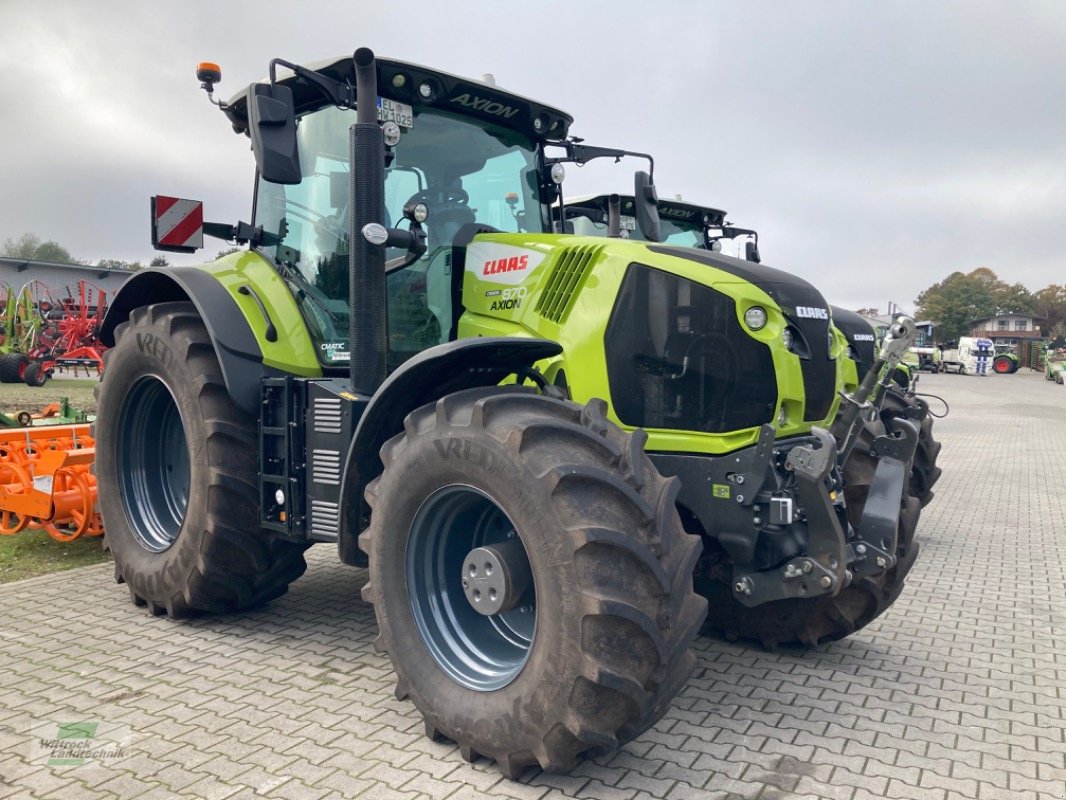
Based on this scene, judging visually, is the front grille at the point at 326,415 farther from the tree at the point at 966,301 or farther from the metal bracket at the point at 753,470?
the tree at the point at 966,301

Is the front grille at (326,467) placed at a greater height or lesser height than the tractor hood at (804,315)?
lesser

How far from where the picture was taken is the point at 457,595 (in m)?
3.59

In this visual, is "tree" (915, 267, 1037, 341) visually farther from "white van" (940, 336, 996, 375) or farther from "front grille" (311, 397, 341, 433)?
"front grille" (311, 397, 341, 433)

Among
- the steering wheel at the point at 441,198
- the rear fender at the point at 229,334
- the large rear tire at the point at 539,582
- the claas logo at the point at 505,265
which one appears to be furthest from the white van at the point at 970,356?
the large rear tire at the point at 539,582

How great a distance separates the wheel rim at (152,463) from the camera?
204 inches

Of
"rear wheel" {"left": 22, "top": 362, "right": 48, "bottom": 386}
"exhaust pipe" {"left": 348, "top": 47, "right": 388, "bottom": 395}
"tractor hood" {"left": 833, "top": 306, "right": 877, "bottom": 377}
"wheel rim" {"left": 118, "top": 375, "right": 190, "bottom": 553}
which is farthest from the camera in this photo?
"rear wheel" {"left": 22, "top": 362, "right": 48, "bottom": 386}

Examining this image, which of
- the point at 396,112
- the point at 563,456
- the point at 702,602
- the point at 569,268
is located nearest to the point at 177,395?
the point at 396,112

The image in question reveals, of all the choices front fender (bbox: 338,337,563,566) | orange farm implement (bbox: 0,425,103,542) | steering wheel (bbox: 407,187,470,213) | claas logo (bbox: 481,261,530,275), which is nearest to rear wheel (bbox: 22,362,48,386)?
orange farm implement (bbox: 0,425,103,542)

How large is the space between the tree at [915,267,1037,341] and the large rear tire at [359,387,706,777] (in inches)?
3636

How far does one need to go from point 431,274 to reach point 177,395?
5.13 ft

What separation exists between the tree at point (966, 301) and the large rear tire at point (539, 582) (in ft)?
303

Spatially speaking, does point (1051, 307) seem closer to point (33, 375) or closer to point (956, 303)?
point (956, 303)

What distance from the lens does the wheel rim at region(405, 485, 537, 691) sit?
341 cm

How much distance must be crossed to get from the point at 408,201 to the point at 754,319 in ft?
5.88
